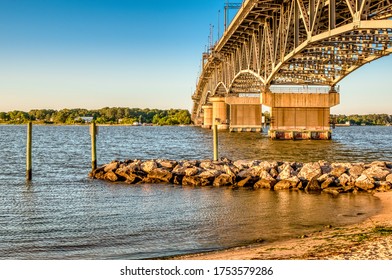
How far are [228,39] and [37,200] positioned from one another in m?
54.3

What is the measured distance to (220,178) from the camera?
2647 centimetres

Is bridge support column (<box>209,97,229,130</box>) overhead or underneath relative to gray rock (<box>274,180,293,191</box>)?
overhead

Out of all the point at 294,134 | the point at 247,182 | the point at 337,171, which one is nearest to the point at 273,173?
the point at 247,182

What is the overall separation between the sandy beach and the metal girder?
15.8 m

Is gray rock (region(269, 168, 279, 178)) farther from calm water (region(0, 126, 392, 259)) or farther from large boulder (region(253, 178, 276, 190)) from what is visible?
calm water (region(0, 126, 392, 259))

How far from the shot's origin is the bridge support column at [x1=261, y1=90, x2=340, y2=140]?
241 feet

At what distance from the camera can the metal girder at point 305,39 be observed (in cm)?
3431

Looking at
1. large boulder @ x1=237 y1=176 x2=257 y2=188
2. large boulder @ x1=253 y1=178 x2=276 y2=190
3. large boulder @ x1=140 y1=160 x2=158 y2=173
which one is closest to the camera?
large boulder @ x1=253 y1=178 x2=276 y2=190

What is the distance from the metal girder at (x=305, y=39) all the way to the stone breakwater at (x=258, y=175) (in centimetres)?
747

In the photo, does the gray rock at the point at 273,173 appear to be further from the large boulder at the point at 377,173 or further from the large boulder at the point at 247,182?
the large boulder at the point at 377,173

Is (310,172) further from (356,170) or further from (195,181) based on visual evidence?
(195,181)

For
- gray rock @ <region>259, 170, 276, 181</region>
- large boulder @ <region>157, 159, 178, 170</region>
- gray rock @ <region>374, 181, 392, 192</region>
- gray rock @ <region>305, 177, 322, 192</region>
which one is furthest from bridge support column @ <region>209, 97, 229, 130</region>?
gray rock @ <region>374, 181, 392, 192</region>
